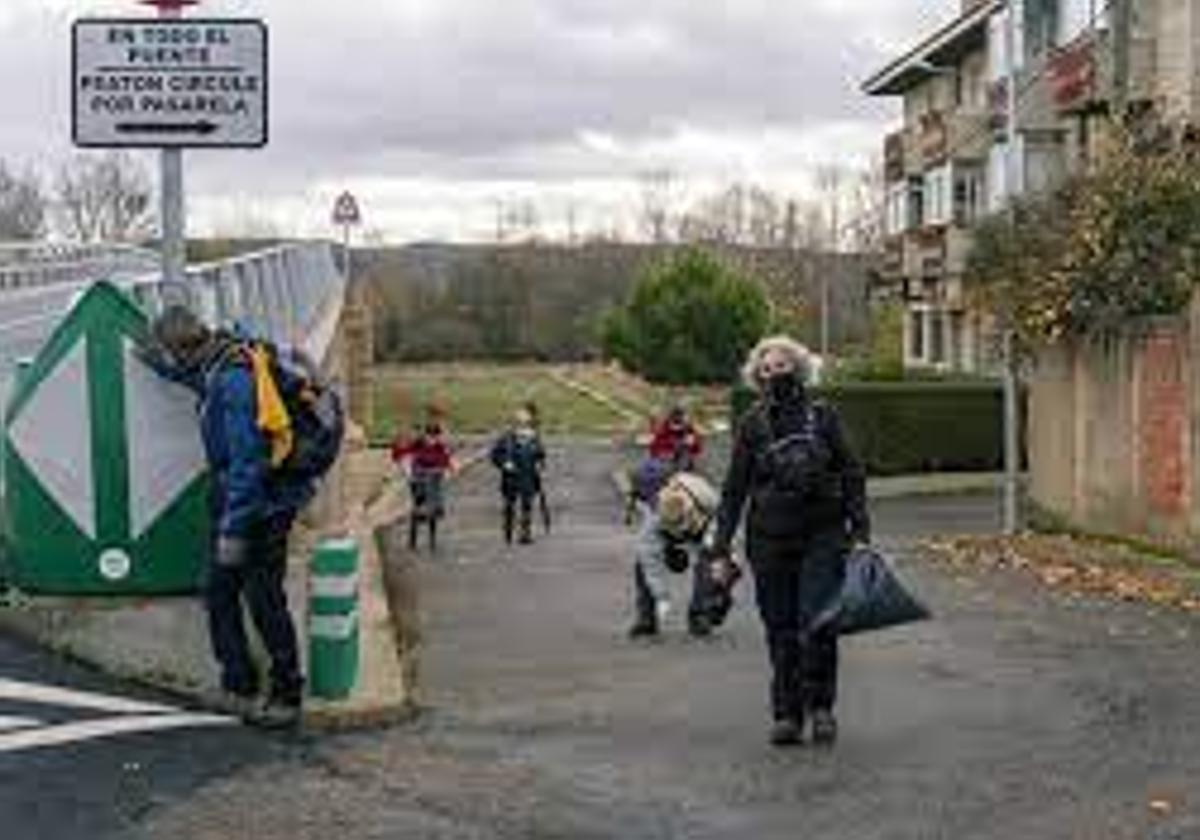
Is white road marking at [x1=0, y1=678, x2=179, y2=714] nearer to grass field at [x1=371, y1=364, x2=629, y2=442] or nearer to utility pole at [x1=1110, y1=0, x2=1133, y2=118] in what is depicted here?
utility pole at [x1=1110, y1=0, x2=1133, y2=118]

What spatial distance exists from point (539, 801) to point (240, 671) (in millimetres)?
Answer: 1655

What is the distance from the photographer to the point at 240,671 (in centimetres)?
1005

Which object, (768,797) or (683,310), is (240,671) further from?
(683,310)

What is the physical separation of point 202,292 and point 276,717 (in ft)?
15.9

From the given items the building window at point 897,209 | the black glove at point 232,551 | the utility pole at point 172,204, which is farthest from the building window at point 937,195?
the black glove at point 232,551

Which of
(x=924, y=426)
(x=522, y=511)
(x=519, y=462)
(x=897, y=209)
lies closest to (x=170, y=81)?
(x=519, y=462)

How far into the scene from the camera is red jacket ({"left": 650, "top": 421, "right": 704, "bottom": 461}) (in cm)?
2186

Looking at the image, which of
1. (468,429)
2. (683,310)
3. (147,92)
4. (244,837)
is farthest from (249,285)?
(683,310)

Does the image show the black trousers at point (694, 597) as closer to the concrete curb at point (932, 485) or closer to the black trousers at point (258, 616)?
the black trousers at point (258, 616)

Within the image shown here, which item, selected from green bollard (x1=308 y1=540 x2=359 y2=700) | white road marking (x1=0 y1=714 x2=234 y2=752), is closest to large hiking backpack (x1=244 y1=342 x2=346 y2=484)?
green bollard (x1=308 y1=540 x2=359 y2=700)

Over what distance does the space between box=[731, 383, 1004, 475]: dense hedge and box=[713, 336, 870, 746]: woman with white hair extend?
31.7 m

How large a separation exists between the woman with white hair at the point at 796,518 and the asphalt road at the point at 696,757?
260 mm

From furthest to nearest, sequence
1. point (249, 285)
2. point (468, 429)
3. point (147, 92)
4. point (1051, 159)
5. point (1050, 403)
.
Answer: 1. point (468, 429)
2. point (1051, 159)
3. point (1050, 403)
4. point (249, 285)
5. point (147, 92)

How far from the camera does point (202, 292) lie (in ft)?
47.0
